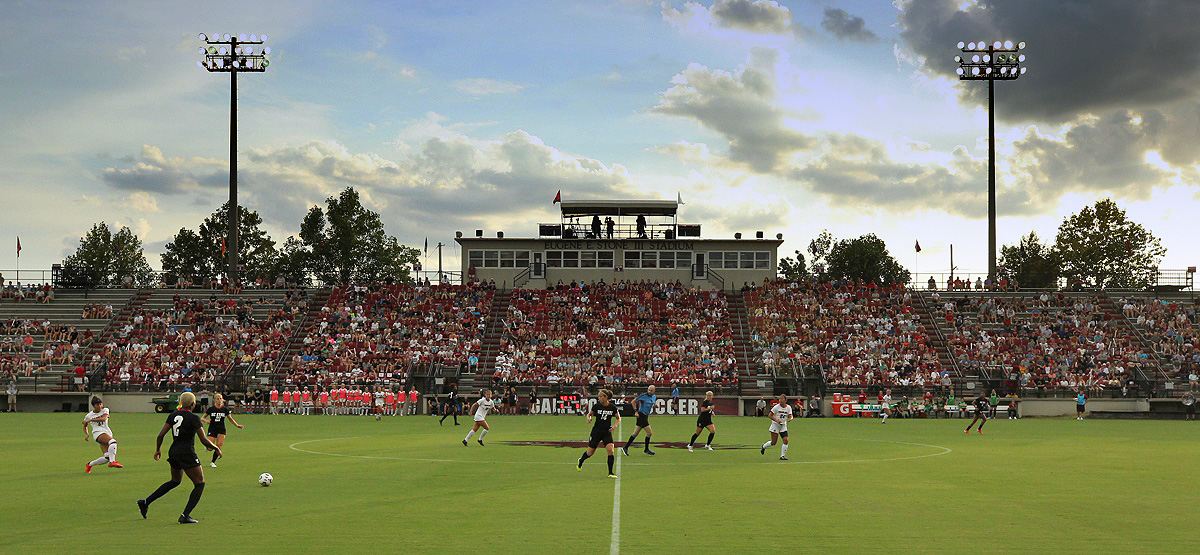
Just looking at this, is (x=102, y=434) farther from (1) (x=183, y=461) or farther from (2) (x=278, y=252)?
(2) (x=278, y=252)

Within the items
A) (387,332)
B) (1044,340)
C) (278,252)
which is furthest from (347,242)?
(1044,340)

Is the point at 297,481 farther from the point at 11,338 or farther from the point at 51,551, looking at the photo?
the point at 11,338

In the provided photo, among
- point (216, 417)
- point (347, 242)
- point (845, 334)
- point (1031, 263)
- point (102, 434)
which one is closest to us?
point (102, 434)

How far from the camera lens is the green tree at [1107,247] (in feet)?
316

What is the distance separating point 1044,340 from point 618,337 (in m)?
25.3

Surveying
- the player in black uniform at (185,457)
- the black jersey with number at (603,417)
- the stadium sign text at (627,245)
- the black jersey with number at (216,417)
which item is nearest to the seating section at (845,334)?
the stadium sign text at (627,245)

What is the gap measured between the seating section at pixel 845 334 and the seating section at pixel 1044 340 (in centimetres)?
277

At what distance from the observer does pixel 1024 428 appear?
44125 mm

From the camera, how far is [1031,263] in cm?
11344

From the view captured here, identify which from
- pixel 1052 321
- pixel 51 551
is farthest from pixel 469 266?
pixel 51 551

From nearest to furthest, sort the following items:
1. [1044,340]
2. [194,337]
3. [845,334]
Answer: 1. [1044,340]
2. [845,334]
3. [194,337]

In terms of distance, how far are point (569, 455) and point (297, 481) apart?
880cm

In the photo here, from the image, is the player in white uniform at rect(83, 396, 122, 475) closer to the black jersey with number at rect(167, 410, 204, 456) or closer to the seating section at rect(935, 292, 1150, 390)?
the black jersey with number at rect(167, 410, 204, 456)

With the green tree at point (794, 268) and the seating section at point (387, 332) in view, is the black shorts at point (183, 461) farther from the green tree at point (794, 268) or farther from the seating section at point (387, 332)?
the green tree at point (794, 268)
